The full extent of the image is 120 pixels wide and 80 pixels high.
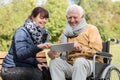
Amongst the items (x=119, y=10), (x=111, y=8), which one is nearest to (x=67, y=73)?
(x=111, y=8)

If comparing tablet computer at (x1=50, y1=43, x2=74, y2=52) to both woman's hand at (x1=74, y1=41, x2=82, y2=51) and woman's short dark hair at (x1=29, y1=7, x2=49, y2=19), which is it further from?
woman's short dark hair at (x1=29, y1=7, x2=49, y2=19)

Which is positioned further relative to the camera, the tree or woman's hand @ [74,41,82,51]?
the tree

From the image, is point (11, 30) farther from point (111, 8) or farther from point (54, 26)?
point (111, 8)

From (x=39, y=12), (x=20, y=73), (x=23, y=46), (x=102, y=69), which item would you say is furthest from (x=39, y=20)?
(x=102, y=69)

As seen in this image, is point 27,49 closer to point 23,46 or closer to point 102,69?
point 23,46

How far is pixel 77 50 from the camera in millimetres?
4613

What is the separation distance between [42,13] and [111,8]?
182ft

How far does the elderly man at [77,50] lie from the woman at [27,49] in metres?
0.23

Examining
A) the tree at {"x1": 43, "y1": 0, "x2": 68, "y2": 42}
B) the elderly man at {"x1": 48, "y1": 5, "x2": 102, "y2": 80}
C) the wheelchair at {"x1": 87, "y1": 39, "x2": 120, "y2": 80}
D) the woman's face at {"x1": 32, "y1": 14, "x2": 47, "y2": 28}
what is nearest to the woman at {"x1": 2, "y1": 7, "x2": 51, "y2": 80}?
the woman's face at {"x1": 32, "y1": 14, "x2": 47, "y2": 28}

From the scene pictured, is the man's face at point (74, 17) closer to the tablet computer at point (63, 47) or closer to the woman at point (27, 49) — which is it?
the woman at point (27, 49)

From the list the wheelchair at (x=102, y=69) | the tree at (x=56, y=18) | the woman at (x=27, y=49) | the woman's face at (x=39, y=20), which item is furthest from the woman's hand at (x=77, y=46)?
the tree at (x=56, y=18)

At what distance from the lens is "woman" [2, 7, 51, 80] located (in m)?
4.46

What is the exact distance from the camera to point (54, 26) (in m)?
48.0

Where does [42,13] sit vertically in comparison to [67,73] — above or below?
above
